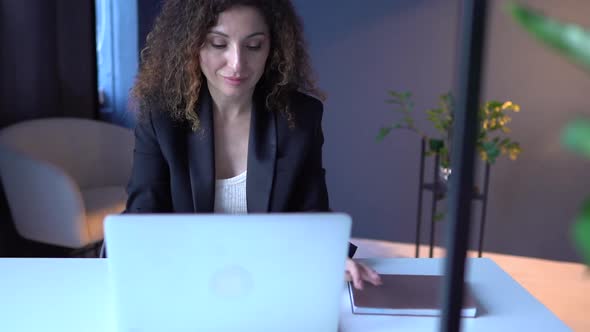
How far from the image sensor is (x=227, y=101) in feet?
5.64

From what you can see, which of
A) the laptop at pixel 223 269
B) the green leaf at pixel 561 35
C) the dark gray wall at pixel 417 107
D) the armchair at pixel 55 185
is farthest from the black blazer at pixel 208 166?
the dark gray wall at pixel 417 107

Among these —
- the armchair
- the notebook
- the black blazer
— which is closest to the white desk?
the notebook

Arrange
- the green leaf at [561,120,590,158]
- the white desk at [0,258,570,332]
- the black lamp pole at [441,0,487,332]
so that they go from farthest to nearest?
the white desk at [0,258,570,332] → the black lamp pole at [441,0,487,332] → the green leaf at [561,120,590,158]

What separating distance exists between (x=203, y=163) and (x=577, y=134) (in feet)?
4.83

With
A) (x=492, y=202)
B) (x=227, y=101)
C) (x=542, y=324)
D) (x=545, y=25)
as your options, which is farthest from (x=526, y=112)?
A: (x=545, y=25)

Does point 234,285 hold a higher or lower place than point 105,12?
lower

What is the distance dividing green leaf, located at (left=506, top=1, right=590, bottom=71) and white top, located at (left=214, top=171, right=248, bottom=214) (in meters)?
1.47

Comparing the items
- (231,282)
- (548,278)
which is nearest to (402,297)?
(231,282)

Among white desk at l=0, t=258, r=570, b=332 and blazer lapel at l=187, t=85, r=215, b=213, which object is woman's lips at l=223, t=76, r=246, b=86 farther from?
white desk at l=0, t=258, r=570, b=332

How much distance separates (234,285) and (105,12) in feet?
10.1

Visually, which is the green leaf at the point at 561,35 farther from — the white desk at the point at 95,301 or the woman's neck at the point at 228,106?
the woman's neck at the point at 228,106

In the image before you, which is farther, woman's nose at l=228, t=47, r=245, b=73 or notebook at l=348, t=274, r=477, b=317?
woman's nose at l=228, t=47, r=245, b=73

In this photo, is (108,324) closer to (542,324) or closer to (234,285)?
(234,285)

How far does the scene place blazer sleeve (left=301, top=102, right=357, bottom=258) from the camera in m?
1.66
